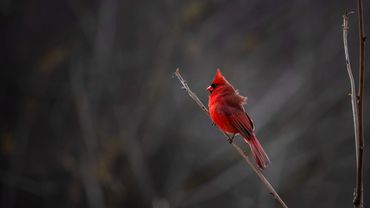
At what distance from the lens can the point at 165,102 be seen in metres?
8.19

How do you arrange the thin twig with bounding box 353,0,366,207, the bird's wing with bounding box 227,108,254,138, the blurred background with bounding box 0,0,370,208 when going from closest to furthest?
the thin twig with bounding box 353,0,366,207 < the bird's wing with bounding box 227,108,254,138 < the blurred background with bounding box 0,0,370,208

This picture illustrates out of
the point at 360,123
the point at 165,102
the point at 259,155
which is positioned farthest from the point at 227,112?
the point at 165,102

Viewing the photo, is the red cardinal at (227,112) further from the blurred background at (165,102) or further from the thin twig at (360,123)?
the blurred background at (165,102)

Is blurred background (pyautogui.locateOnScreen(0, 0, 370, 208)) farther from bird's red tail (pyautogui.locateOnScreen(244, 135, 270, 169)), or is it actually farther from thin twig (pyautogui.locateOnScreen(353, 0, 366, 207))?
thin twig (pyautogui.locateOnScreen(353, 0, 366, 207))

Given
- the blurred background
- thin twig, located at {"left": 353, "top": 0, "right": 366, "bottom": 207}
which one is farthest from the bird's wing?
the blurred background

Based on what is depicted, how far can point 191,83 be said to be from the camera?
313 inches

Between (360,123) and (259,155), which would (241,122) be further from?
(360,123)

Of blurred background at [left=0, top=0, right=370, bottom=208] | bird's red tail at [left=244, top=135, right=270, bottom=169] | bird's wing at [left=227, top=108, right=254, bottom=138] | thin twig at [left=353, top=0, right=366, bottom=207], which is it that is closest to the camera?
thin twig at [left=353, top=0, right=366, bottom=207]

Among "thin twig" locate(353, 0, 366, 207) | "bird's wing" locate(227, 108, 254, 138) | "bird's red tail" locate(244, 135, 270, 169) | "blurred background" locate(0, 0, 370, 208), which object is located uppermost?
"blurred background" locate(0, 0, 370, 208)

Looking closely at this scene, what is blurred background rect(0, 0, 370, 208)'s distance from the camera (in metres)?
7.59

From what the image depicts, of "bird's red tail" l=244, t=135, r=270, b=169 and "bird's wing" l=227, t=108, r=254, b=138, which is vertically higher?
"bird's wing" l=227, t=108, r=254, b=138

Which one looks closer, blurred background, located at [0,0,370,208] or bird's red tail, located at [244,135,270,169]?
bird's red tail, located at [244,135,270,169]

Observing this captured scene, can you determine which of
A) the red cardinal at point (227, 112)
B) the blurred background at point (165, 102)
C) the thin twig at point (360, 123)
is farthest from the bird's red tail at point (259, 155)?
the blurred background at point (165, 102)

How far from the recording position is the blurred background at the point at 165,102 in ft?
24.9
